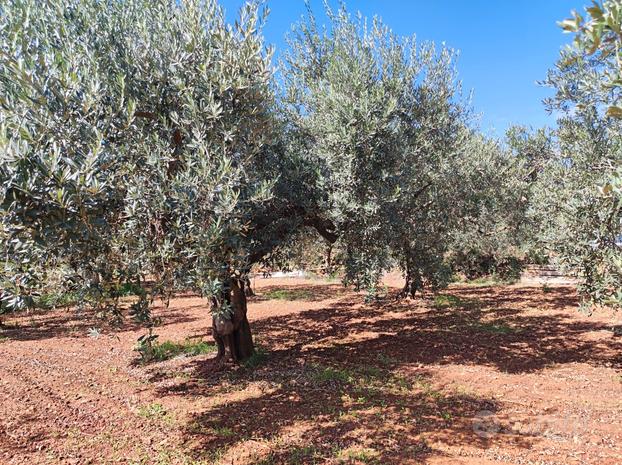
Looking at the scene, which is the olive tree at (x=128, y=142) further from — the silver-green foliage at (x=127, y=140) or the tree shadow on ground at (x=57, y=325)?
the tree shadow on ground at (x=57, y=325)

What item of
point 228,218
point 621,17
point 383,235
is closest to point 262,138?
point 228,218

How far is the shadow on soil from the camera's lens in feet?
23.1

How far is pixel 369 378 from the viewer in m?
10.2

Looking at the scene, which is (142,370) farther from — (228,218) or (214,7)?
(214,7)

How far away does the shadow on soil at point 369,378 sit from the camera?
277 inches

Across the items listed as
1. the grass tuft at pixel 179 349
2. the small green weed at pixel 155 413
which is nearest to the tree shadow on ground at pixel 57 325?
the grass tuft at pixel 179 349

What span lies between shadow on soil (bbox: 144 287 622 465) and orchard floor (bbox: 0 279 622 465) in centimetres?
4

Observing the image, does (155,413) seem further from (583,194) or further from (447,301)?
(447,301)

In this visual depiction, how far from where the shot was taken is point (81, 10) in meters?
7.12

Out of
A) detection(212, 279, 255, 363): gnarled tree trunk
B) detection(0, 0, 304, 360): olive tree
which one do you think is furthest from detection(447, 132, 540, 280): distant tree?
detection(0, 0, 304, 360): olive tree

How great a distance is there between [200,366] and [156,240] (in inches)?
255

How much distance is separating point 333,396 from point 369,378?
59.7 inches

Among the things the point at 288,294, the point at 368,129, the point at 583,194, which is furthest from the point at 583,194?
the point at 288,294

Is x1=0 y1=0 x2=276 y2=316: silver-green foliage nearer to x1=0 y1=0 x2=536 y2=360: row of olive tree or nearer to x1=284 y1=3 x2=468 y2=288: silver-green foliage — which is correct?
x1=0 y1=0 x2=536 y2=360: row of olive tree
